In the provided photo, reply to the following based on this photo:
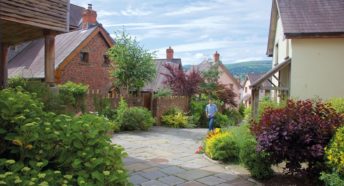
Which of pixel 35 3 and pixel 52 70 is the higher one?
pixel 35 3

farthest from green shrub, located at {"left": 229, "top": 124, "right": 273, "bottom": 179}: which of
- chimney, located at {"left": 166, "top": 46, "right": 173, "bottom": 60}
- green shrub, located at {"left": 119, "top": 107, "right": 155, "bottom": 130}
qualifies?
chimney, located at {"left": 166, "top": 46, "right": 173, "bottom": 60}

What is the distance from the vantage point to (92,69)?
22109 mm

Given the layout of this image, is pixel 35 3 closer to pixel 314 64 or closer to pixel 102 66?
pixel 314 64

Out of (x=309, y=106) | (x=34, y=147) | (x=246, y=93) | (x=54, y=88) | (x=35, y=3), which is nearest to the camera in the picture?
(x=34, y=147)

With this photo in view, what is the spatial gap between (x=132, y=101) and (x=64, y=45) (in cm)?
832

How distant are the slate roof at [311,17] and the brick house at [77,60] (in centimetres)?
1247

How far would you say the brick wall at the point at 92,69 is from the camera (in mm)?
20734

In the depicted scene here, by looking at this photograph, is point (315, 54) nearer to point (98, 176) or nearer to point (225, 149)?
point (225, 149)

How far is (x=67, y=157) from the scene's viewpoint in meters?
3.63

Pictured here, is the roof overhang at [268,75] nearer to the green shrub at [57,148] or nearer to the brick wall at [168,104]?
the brick wall at [168,104]

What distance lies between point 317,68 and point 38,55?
60.2ft

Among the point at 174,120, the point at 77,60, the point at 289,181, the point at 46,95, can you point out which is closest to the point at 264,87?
the point at 174,120

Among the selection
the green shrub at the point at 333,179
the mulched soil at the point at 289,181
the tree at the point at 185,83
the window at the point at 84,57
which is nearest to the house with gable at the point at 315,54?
the mulched soil at the point at 289,181

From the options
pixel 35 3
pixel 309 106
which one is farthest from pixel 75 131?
pixel 35 3
